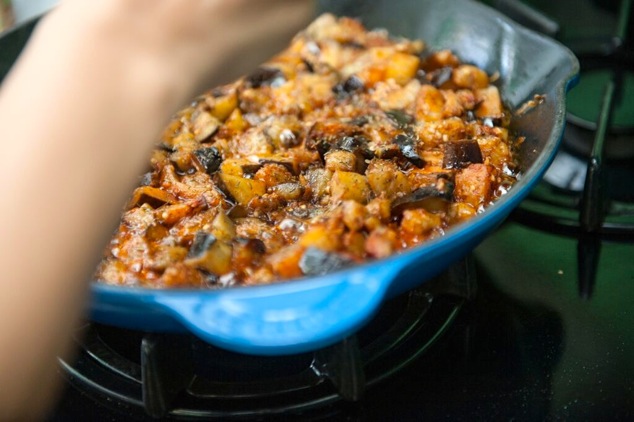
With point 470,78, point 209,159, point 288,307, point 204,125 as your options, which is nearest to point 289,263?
point 288,307

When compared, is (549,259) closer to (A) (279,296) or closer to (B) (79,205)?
(A) (279,296)

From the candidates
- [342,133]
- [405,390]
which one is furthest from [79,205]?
[342,133]

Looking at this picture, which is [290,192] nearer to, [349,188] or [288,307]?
[349,188]

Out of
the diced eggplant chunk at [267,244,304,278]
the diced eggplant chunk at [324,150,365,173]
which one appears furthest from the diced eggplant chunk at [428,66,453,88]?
the diced eggplant chunk at [267,244,304,278]

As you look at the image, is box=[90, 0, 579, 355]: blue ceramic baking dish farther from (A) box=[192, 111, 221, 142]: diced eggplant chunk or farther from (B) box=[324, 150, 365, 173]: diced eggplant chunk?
(A) box=[192, 111, 221, 142]: diced eggplant chunk

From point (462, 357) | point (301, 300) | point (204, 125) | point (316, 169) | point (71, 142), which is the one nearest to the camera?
point (71, 142)

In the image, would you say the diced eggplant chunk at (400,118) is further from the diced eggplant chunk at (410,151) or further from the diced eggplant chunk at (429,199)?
the diced eggplant chunk at (429,199)
